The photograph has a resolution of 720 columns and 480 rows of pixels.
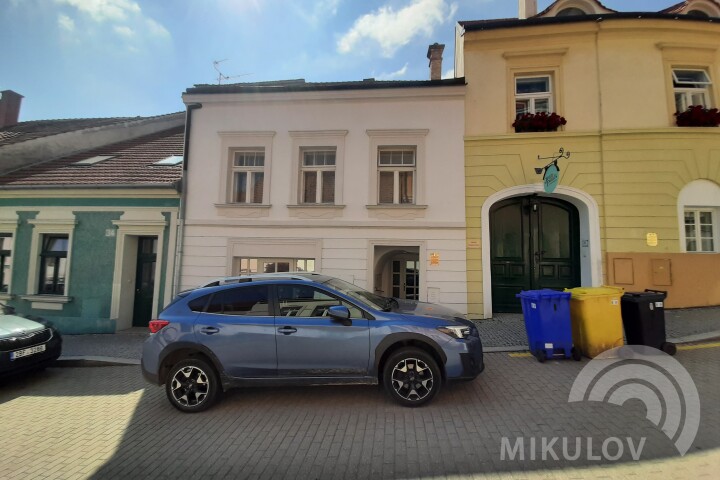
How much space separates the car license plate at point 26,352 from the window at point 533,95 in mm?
11669

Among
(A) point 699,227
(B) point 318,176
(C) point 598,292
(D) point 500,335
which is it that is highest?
(B) point 318,176

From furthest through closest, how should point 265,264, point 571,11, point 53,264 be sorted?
point 571,11 < point 53,264 < point 265,264

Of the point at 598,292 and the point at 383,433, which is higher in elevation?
the point at 598,292

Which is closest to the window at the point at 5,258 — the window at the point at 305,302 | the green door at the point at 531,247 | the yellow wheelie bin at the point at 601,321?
the window at the point at 305,302

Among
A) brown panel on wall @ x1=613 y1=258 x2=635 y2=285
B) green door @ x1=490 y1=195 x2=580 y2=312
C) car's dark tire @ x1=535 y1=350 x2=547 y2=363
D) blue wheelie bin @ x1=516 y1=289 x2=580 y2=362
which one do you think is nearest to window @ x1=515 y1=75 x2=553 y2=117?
green door @ x1=490 y1=195 x2=580 y2=312

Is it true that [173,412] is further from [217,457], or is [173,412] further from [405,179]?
[405,179]

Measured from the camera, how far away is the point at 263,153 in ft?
30.6

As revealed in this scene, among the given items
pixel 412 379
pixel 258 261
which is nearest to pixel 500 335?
pixel 412 379

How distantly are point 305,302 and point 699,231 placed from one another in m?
10.4

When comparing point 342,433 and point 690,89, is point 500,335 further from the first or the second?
point 690,89

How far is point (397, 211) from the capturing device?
Result: 8500 mm

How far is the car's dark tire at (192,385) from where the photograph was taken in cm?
404

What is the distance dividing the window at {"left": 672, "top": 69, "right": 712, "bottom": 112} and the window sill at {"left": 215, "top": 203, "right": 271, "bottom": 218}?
452 inches

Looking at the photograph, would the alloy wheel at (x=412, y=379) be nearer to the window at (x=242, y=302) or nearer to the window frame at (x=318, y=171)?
the window at (x=242, y=302)
